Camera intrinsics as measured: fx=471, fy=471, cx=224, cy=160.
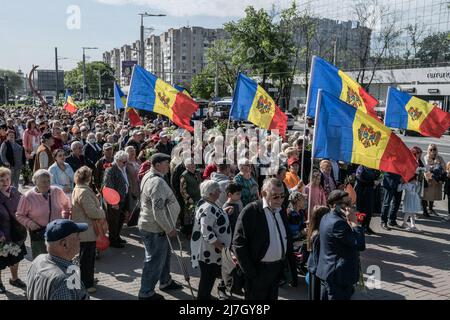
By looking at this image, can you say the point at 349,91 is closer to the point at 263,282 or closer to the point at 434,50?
the point at 263,282

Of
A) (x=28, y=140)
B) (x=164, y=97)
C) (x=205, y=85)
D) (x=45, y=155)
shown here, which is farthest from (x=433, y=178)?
(x=205, y=85)

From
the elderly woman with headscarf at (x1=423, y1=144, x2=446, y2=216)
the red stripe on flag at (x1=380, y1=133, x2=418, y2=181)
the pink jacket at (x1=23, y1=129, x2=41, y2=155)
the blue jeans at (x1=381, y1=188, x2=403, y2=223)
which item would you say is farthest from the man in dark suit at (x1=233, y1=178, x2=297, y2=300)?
the pink jacket at (x1=23, y1=129, x2=41, y2=155)

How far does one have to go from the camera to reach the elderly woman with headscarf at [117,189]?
7879mm

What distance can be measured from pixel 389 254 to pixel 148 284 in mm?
4371

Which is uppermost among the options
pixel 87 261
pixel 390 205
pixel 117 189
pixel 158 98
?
pixel 158 98

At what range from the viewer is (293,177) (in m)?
8.47

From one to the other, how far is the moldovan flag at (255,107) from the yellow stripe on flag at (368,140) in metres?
5.06

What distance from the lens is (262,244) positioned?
452cm

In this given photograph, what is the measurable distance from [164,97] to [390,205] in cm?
549

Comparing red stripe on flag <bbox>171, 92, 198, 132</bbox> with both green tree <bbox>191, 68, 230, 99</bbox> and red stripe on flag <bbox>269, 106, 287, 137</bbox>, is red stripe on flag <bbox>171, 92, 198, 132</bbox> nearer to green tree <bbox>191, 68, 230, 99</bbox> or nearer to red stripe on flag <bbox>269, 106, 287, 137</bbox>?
red stripe on flag <bbox>269, 106, 287, 137</bbox>

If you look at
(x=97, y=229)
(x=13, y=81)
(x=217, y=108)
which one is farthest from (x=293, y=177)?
(x=13, y=81)

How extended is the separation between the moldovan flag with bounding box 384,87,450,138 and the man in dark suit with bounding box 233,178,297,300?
6497mm

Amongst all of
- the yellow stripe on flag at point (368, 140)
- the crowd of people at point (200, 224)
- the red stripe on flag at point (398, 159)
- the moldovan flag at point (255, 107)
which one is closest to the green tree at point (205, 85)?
the moldovan flag at point (255, 107)
